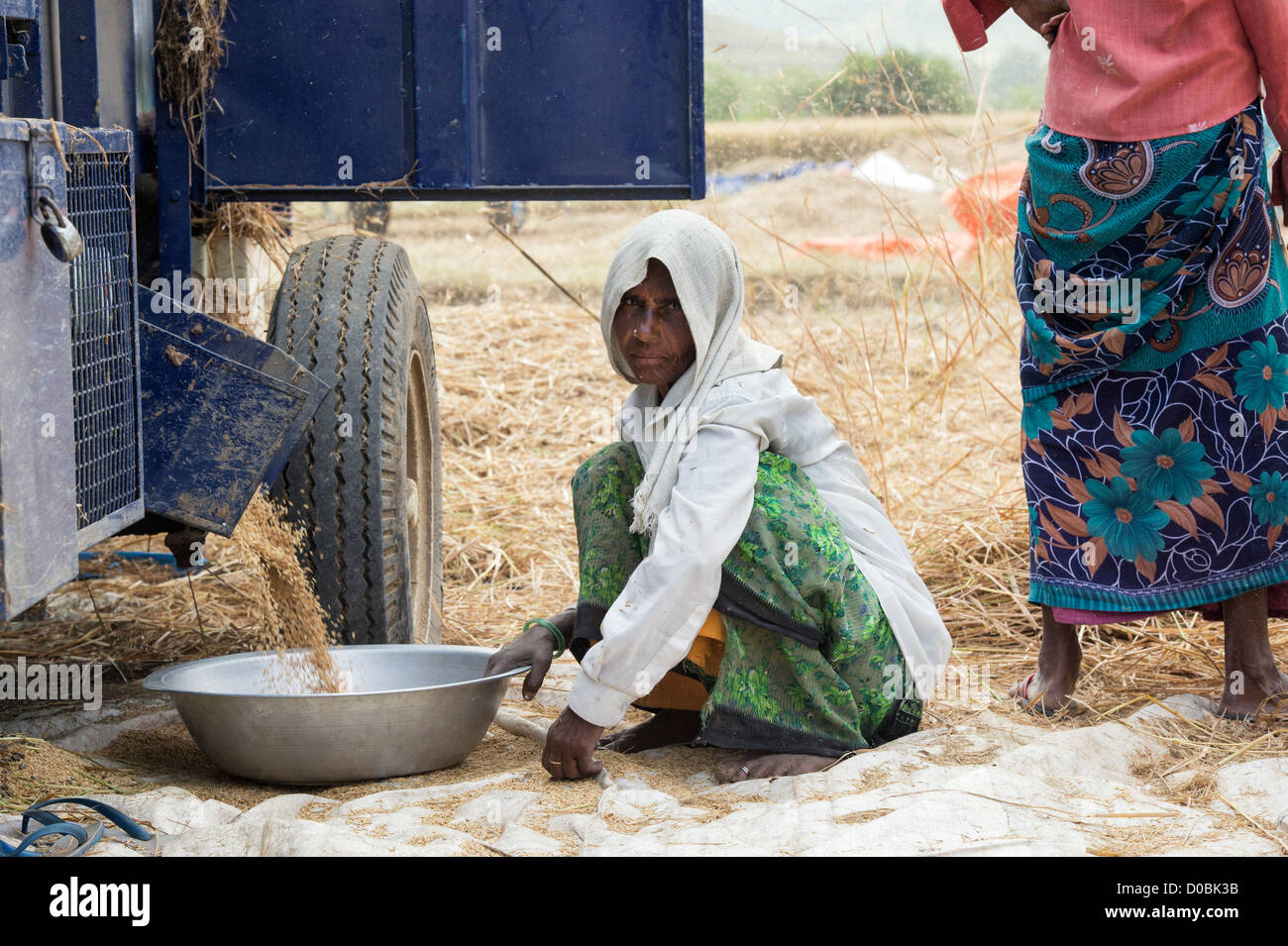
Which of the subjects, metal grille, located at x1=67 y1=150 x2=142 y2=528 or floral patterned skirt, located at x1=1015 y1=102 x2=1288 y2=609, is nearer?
metal grille, located at x1=67 y1=150 x2=142 y2=528

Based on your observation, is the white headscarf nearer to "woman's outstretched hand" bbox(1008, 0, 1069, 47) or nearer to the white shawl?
the white shawl

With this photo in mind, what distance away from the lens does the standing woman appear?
2512 mm

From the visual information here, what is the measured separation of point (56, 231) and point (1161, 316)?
→ 6.20 feet

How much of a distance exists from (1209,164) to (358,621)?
1863 mm

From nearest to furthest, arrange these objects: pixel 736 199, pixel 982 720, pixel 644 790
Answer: pixel 644 790, pixel 982 720, pixel 736 199

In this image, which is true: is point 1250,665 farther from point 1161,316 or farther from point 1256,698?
point 1161,316

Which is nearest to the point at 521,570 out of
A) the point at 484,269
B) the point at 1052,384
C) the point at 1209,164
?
the point at 1052,384

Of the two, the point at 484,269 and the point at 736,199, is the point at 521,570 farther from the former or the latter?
the point at 736,199

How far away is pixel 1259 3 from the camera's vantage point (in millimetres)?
2451

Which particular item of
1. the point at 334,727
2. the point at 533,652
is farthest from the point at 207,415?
the point at 533,652

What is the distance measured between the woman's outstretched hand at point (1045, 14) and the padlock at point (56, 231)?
1.81 metres

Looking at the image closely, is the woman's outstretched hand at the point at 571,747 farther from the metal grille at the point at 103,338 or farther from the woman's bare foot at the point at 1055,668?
the woman's bare foot at the point at 1055,668

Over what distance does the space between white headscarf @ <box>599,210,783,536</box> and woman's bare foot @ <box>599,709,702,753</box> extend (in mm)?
435

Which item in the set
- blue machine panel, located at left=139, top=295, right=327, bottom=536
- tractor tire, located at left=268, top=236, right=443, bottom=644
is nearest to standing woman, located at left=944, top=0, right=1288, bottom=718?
tractor tire, located at left=268, top=236, right=443, bottom=644
